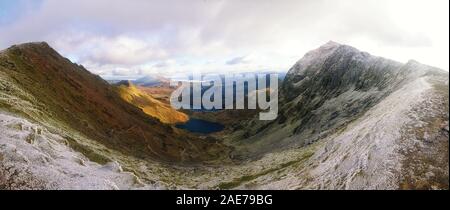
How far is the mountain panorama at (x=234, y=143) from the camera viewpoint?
39.4m

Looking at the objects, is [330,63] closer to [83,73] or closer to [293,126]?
[293,126]

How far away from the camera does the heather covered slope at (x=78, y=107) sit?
67.6 metres

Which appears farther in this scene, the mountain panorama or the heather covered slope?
the heather covered slope

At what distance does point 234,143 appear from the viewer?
492 ft

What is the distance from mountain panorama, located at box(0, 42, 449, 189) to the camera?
39.4 metres

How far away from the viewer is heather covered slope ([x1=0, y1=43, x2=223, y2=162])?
222 feet

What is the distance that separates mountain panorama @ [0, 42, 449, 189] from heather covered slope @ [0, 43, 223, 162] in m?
0.38

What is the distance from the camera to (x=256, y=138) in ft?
474

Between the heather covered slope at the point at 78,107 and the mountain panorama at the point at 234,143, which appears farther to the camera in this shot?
the heather covered slope at the point at 78,107

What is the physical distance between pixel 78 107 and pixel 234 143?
7138 centimetres

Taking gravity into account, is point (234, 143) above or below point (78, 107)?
below

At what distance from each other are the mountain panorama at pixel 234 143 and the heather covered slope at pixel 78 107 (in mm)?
384

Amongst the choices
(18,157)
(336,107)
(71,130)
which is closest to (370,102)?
(336,107)

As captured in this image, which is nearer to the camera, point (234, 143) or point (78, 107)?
point (78, 107)
